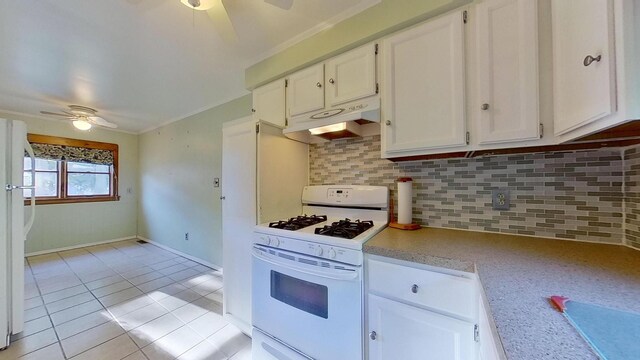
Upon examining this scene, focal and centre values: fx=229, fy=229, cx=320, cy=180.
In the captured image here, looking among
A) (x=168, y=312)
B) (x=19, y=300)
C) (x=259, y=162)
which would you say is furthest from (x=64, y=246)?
(x=259, y=162)

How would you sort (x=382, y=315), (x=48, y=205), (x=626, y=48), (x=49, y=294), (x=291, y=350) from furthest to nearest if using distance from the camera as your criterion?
(x=48, y=205), (x=49, y=294), (x=291, y=350), (x=382, y=315), (x=626, y=48)

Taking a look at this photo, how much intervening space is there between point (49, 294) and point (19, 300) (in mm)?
959

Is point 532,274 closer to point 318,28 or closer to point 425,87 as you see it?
point 425,87

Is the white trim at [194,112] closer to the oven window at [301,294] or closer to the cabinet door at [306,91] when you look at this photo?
the cabinet door at [306,91]

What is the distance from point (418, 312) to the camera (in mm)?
1025

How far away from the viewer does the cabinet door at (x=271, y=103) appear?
1.96 metres

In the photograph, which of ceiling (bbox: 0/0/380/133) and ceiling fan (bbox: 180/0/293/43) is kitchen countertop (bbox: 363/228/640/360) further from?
ceiling (bbox: 0/0/380/133)

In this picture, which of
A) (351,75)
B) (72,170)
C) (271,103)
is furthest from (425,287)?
(72,170)

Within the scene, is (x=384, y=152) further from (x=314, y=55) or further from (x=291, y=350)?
(x=291, y=350)

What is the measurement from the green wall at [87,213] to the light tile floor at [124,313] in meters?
0.57

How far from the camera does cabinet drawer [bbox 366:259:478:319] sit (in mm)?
918

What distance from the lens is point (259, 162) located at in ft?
5.54

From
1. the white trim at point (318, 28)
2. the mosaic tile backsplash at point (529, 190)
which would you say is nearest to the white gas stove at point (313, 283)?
the mosaic tile backsplash at point (529, 190)

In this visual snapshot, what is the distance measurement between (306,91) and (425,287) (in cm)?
153
